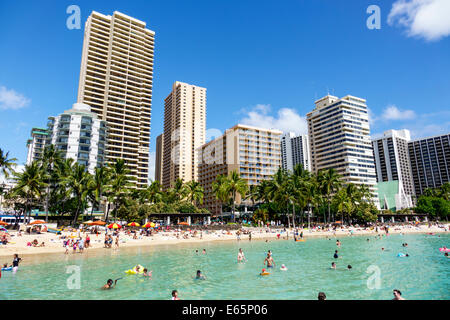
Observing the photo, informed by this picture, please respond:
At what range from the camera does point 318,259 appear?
95.5 feet

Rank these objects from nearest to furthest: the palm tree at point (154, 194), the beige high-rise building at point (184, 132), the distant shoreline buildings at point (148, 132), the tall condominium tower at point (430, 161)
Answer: the palm tree at point (154, 194) < the distant shoreline buildings at point (148, 132) < the beige high-rise building at point (184, 132) < the tall condominium tower at point (430, 161)

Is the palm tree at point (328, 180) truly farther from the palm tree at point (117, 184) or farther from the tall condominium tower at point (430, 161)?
the tall condominium tower at point (430, 161)

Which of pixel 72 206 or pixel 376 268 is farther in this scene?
pixel 72 206

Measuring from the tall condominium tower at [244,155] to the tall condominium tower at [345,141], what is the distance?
30.8m

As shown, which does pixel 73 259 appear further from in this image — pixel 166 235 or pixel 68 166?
pixel 68 166

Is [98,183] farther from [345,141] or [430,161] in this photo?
[430,161]

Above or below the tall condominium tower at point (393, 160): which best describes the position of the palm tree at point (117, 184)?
below

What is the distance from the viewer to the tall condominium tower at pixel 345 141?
425 feet

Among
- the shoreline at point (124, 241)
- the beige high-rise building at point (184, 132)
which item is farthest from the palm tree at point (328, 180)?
the beige high-rise building at point (184, 132)

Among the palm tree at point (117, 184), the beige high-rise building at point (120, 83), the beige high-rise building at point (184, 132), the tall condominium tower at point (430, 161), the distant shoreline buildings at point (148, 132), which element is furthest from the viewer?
the tall condominium tower at point (430, 161)
